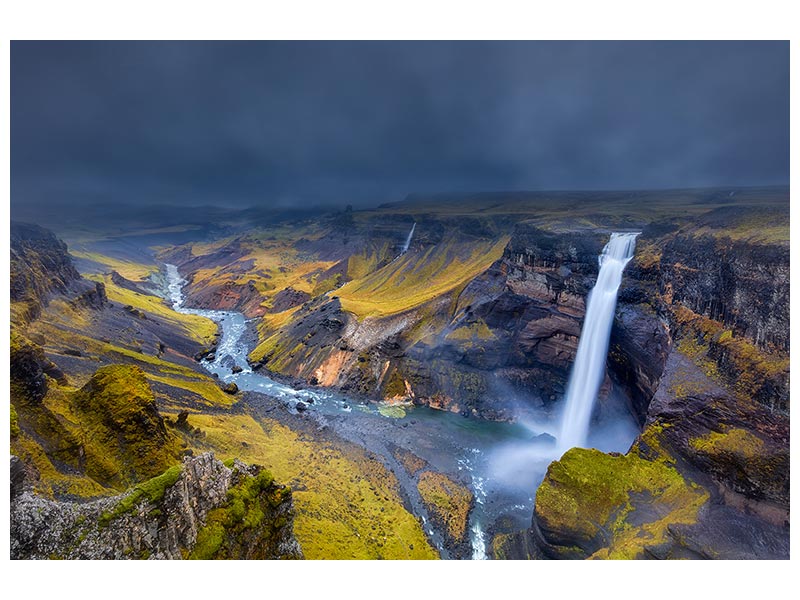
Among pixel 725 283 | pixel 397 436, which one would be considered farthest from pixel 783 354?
pixel 397 436

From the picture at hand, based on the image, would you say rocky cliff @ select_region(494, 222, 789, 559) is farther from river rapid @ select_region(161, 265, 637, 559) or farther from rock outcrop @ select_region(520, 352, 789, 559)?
river rapid @ select_region(161, 265, 637, 559)

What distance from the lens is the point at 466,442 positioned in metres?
33.7

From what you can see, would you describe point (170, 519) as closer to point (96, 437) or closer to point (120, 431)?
point (96, 437)

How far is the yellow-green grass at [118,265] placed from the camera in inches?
4540

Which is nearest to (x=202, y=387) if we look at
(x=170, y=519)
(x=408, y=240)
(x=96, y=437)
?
(x=96, y=437)

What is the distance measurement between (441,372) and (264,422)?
1919cm

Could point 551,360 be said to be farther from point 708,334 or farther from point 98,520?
point 98,520

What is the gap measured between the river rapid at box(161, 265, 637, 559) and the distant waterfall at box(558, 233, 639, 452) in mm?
1578

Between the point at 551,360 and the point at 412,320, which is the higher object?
the point at 412,320

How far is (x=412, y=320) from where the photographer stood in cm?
4819

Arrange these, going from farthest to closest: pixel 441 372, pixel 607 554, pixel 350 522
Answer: pixel 441 372 → pixel 350 522 → pixel 607 554

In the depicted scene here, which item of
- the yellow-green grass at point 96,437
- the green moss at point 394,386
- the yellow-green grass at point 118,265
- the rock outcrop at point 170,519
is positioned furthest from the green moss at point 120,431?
the yellow-green grass at point 118,265

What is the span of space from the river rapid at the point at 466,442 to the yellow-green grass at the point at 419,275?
53.8 feet

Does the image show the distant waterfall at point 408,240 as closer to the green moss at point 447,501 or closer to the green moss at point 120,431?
the green moss at point 447,501
